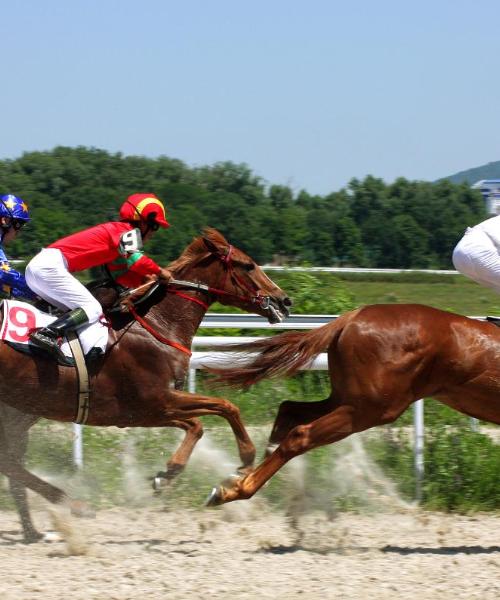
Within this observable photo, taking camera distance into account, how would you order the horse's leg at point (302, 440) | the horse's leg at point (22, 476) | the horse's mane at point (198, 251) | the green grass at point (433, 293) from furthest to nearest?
the green grass at point (433, 293), the horse's mane at point (198, 251), the horse's leg at point (22, 476), the horse's leg at point (302, 440)

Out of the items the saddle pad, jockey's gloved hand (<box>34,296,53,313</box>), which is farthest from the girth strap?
jockey's gloved hand (<box>34,296,53,313</box>)

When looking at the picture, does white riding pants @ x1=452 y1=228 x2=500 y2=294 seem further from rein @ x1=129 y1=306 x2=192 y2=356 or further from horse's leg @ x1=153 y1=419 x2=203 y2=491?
horse's leg @ x1=153 y1=419 x2=203 y2=491

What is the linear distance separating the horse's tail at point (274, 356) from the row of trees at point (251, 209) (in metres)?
18.4

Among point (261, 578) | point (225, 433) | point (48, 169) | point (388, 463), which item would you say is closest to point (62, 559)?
point (261, 578)

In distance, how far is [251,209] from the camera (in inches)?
1411

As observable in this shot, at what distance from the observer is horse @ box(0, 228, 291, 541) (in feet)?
18.0

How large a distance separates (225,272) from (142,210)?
25.2 inches

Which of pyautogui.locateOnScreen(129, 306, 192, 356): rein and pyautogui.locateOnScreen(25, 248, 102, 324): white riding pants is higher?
pyautogui.locateOnScreen(25, 248, 102, 324): white riding pants

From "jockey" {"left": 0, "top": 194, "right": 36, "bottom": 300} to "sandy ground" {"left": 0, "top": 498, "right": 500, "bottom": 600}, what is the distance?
122 centimetres

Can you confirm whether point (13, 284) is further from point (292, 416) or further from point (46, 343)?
point (292, 416)

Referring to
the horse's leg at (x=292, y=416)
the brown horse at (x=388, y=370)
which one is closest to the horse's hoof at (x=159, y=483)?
the brown horse at (x=388, y=370)

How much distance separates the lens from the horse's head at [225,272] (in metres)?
6.10

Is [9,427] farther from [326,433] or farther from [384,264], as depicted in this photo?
[384,264]

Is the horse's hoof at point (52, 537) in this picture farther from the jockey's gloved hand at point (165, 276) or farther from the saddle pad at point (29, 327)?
the jockey's gloved hand at point (165, 276)
